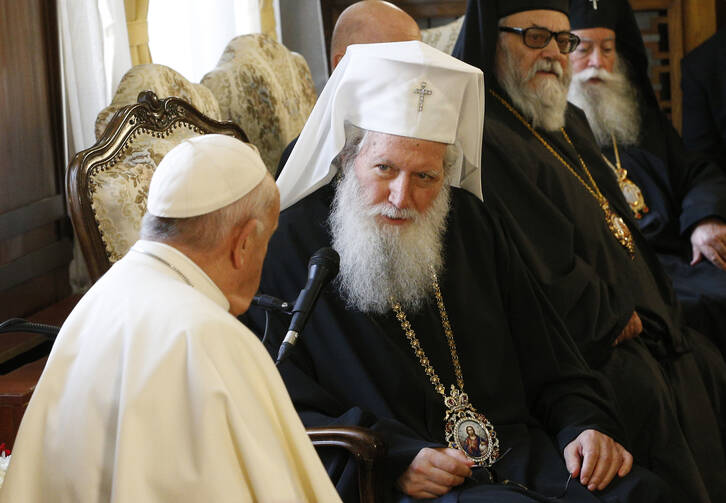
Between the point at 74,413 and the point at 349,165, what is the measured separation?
1492 mm

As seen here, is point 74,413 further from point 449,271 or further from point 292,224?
point 449,271

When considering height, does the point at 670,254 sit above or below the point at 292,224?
below

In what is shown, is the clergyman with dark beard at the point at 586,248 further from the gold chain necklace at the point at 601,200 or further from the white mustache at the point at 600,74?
the white mustache at the point at 600,74

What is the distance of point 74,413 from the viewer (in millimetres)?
1695

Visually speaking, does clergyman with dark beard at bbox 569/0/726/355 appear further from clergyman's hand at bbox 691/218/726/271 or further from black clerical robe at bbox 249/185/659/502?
black clerical robe at bbox 249/185/659/502

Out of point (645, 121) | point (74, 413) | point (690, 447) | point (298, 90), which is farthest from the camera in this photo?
point (645, 121)

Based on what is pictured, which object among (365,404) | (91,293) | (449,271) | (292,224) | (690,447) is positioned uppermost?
(91,293)

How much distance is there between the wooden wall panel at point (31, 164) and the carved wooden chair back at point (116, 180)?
1.29 feet

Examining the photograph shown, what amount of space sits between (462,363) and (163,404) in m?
1.51

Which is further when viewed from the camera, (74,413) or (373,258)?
(373,258)

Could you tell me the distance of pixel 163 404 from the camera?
1.66 metres

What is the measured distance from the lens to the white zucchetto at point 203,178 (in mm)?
1847

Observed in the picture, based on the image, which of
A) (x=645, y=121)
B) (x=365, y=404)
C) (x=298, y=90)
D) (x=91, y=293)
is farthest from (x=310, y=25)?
(x=91, y=293)

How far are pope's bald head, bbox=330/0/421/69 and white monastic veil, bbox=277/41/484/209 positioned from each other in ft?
6.19
